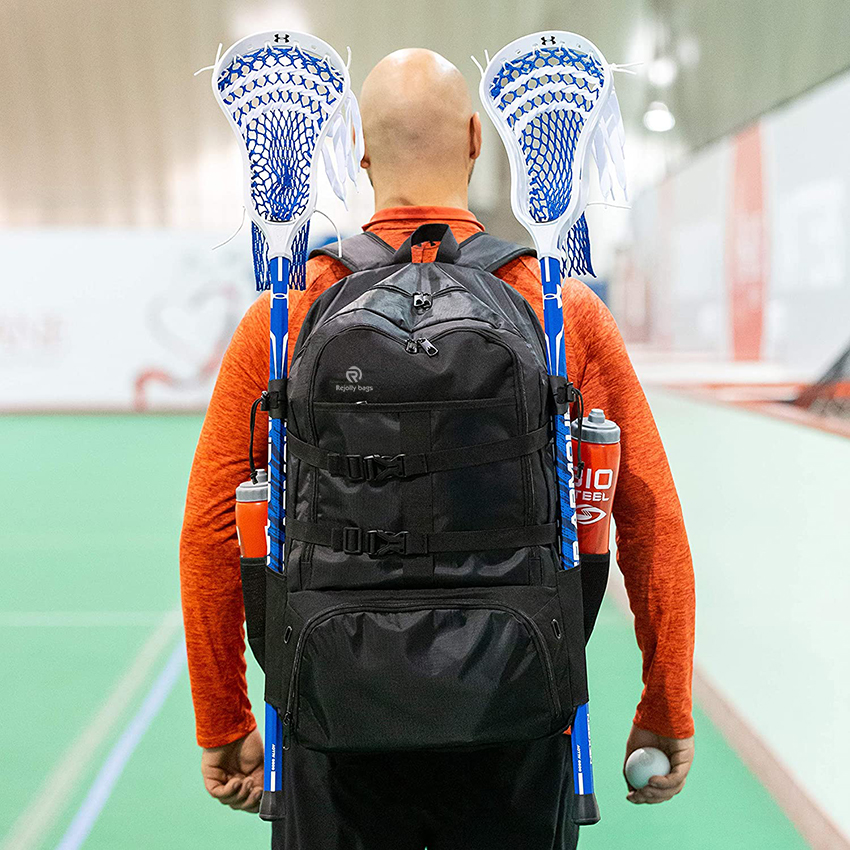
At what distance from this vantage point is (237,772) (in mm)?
1266

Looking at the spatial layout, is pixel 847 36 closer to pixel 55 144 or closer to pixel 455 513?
pixel 455 513

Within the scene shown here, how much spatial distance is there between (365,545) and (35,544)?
4.46 metres

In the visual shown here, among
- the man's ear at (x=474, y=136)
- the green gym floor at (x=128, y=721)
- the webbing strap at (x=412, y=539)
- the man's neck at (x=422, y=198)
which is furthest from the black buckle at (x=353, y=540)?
the green gym floor at (x=128, y=721)

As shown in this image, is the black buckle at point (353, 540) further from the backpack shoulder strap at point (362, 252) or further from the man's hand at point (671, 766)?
the man's hand at point (671, 766)

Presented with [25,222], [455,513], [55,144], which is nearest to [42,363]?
[25,222]

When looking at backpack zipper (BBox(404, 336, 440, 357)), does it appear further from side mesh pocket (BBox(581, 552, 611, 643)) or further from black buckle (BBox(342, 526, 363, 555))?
side mesh pocket (BBox(581, 552, 611, 643))


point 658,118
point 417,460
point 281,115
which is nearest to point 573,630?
point 417,460

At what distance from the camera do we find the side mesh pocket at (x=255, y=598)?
1099 mm

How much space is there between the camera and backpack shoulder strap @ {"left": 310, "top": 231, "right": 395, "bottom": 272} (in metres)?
1.08

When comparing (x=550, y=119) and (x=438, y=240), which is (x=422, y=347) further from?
(x=550, y=119)

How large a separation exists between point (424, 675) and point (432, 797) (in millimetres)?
229

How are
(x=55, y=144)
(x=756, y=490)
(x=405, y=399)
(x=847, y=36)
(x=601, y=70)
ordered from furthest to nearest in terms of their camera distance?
1. (x=55, y=144)
2. (x=756, y=490)
3. (x=847, y=36)
4. (x=601, y=70)
5. (x=405, y=399)

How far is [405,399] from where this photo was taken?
91 cm

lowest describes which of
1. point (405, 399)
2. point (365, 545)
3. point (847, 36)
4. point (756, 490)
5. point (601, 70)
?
point (756, 490)
